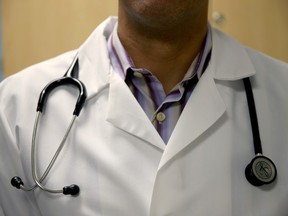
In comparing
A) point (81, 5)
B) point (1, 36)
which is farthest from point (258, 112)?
point (1, 36)

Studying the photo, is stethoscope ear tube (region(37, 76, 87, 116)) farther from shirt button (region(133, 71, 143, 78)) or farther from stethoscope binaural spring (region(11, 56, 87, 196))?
shirt button (region(133, 71, 143, 78))

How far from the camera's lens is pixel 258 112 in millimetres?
834

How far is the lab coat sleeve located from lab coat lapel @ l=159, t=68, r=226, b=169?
1.14 feet

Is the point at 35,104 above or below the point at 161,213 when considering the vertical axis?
above

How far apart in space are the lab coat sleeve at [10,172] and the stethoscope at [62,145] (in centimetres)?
6

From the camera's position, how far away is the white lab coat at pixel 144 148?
29.0 inches

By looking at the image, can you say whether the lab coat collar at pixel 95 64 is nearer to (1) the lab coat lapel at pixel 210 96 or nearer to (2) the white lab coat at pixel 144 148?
(2) the white lab coat at pixel 144 148

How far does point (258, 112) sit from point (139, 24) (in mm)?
355

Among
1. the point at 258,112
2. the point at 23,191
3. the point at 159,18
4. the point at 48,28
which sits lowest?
the point at 23,191

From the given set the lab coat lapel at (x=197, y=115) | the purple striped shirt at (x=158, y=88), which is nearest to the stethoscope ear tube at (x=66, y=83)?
the purple striped shirt at (x=158, y=88)

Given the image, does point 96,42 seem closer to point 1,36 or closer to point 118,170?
point 118,170

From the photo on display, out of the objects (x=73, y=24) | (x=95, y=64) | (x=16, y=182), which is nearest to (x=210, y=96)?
(x=95, y=64)

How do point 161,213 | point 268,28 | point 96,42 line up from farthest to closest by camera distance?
point 268,28
point 96,42
point 161,213

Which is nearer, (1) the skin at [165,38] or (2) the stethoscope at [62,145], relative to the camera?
(2) the stethoscope at [62,145]
